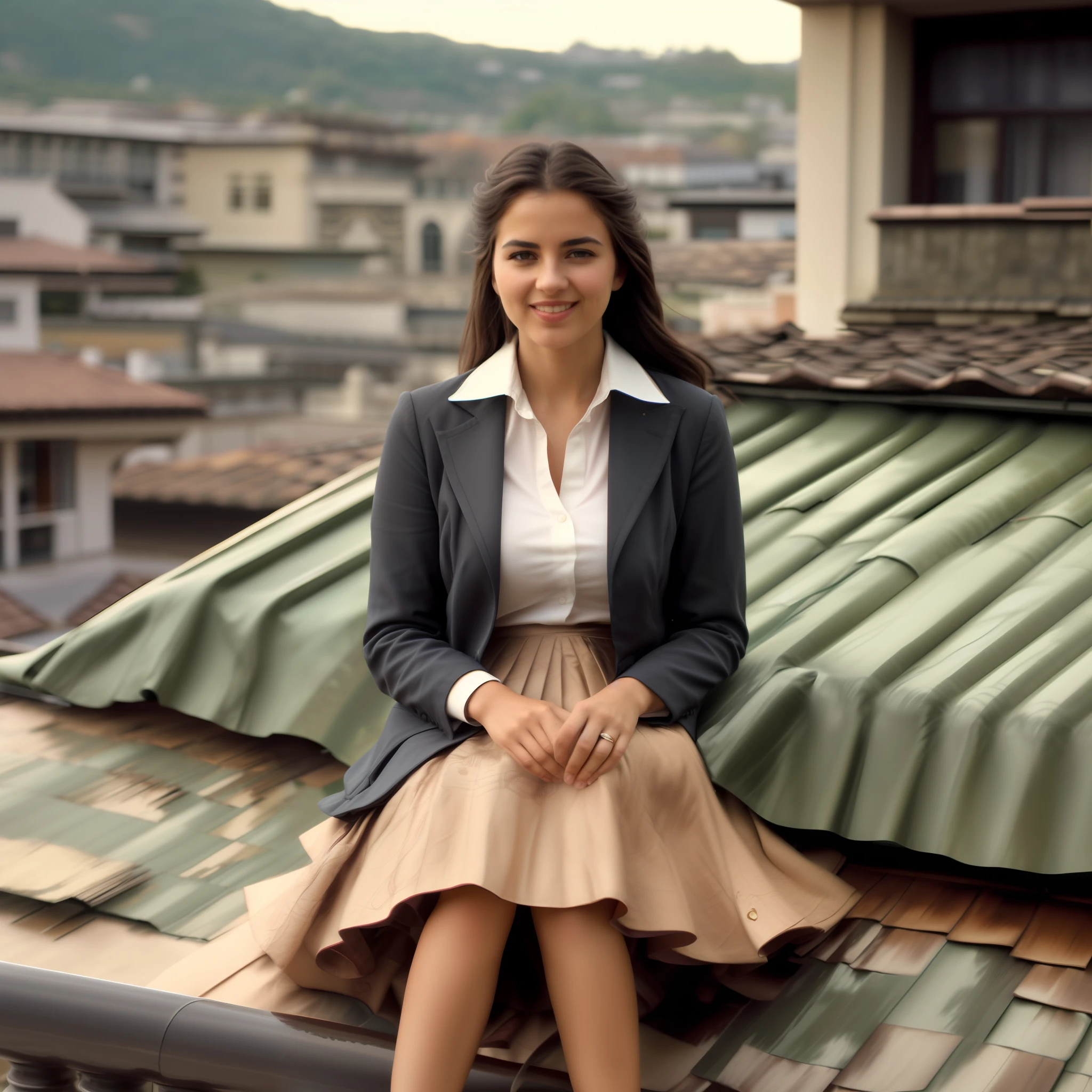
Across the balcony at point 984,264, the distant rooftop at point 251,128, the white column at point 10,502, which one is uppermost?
the distant rooftop at point 251,128

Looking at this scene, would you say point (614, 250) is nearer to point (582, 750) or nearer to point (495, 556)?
point (495, 556)

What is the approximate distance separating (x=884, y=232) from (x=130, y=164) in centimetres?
3763

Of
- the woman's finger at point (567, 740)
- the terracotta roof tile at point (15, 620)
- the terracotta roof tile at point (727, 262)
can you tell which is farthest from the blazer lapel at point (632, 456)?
the terracotta roof tile at point (727, 262)

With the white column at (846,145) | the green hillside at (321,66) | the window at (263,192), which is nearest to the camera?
the white column at (846,145)

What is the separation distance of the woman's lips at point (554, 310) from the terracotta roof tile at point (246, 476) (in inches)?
439

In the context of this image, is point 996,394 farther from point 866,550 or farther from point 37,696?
point 37,696

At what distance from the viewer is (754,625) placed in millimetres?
3299

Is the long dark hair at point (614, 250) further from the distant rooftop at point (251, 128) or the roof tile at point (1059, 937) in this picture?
the distant rooftop at point (251, 128)

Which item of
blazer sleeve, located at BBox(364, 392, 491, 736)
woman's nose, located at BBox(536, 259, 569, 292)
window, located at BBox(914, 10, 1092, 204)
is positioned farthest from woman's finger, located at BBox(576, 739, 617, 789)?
window, located at BBox(914, 10, 1092, 204)

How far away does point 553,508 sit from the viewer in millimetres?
2764

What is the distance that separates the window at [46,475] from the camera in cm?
2062

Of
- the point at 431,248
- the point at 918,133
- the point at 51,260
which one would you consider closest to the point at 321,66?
the point at 431,248

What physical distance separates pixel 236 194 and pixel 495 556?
5119cm

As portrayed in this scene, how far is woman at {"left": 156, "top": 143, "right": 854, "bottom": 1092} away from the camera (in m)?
2.37
